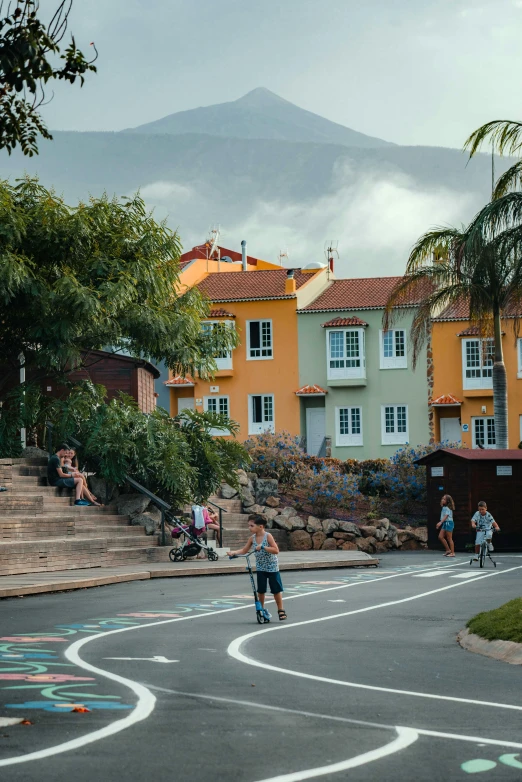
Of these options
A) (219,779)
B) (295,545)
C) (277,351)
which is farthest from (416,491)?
(219,779)

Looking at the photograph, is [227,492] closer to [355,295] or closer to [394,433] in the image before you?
[394,433]

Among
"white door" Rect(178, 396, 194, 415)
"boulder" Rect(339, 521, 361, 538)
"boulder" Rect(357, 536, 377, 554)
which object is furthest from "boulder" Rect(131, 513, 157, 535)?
"white door" Rect(178, 396, 194, 415)

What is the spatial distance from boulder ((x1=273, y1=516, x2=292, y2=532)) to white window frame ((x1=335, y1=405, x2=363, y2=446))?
23.4m

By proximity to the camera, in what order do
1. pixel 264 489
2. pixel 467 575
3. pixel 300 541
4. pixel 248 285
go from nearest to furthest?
pixel 467 575
pixel 300 541
pixel 264 489
pixel 248 285

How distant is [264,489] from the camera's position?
3838 centimetres

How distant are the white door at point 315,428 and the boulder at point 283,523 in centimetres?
2386

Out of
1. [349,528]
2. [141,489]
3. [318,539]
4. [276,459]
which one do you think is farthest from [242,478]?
[141,489]

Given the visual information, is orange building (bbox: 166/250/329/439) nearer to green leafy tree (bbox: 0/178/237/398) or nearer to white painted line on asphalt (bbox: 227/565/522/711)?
green leafy tree (bbox: 0/178/237/398)

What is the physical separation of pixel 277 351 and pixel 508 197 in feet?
102

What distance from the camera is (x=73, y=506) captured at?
90.3 ft

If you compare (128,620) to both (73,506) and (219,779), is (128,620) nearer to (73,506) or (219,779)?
(219,779)

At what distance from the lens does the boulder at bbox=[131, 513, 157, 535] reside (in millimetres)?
28469

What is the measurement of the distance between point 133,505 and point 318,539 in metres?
8.11

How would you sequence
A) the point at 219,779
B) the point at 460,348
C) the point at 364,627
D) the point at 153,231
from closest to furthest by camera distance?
1. the point at 219,779
2. the point at 364,627
3. the point at 153,231
4. the point at 460,348
